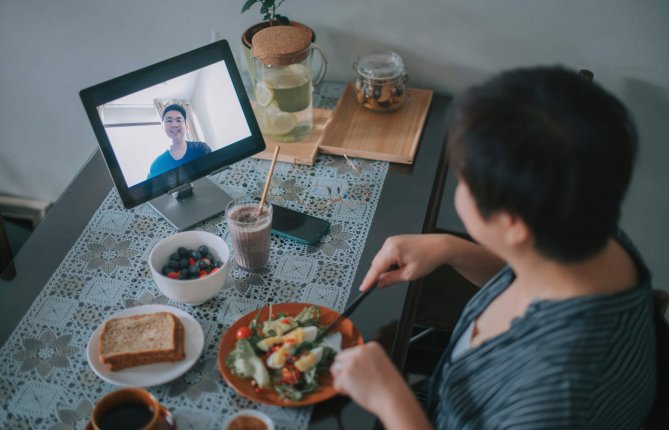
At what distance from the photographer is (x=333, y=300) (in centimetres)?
125

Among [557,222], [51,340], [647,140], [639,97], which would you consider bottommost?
[647,140]

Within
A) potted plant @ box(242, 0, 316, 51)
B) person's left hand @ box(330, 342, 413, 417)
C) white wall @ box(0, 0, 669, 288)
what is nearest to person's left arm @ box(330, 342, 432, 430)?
person's left hand @ box(330, 342, 413, 417)

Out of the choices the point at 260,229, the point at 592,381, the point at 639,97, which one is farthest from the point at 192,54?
the point at 639,97

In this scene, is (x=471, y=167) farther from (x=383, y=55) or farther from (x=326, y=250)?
(x=383, y=55)

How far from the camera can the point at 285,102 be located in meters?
1.59

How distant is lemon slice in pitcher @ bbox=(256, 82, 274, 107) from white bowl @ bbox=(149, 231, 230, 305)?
438 mm

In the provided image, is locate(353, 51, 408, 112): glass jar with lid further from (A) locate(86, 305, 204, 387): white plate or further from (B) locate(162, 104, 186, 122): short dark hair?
(A) locate(86, 305, 204, 387): white plate

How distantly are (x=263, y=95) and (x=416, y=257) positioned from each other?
60cm

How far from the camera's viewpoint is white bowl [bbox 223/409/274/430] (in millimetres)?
1013

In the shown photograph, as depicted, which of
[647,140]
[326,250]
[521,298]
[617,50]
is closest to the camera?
[521,298]

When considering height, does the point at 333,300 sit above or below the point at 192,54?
below

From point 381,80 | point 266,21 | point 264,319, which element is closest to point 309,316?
point 264,319

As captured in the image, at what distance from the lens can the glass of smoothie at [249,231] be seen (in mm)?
1269

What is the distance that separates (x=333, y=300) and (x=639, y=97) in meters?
1.05
